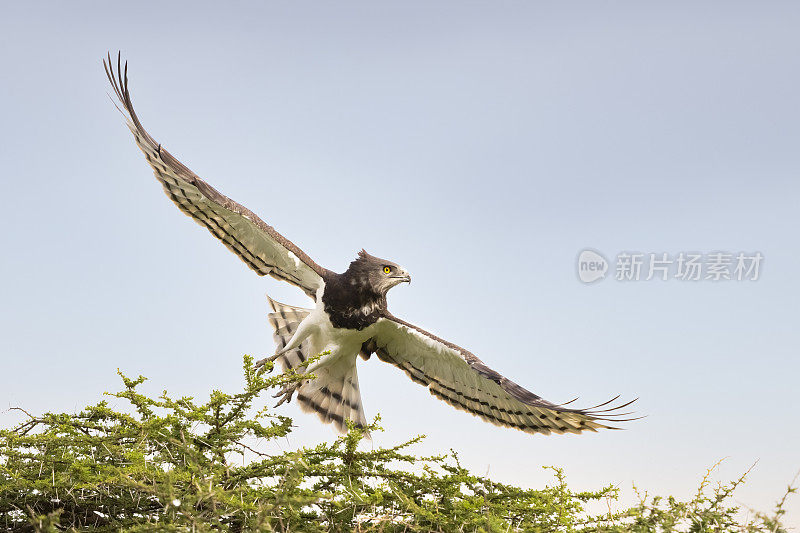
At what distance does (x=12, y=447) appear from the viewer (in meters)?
5.03

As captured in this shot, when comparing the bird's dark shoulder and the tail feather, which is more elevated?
the bird's dark shoulder

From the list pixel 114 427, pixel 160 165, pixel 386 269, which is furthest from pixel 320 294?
pixel 114 427

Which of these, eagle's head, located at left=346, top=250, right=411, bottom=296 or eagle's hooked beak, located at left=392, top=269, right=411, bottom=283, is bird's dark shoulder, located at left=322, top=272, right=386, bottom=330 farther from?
eagle's hooked beak, located at left=392, top=269, right=411, bottom=283

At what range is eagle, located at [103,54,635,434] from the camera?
25.7ft

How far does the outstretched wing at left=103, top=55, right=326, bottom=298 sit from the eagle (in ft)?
0.04

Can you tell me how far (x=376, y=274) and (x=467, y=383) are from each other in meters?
1.73

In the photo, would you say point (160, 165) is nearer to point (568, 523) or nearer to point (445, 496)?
point (445, 496)

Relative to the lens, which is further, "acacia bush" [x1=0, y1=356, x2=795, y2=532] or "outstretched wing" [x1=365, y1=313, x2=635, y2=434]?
"outstretched wing" [x1=365, y1=313, x2=635, y2=434]

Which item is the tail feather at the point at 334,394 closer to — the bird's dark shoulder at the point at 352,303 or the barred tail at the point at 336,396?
the barred tail at the point at 336,396

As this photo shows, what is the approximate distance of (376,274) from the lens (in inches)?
320

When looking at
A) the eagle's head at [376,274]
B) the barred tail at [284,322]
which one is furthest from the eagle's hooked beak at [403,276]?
the barred tail at [284,322]

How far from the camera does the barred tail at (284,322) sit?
8.70 m

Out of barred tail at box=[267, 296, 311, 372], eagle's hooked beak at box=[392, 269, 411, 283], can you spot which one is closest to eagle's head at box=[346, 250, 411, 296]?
eagle's hooked beak at box=[392, 269, 411, 283]

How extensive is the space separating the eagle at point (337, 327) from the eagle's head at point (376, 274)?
0.01 metres
